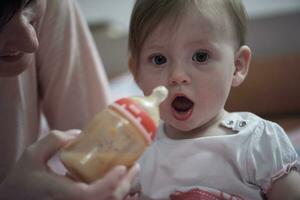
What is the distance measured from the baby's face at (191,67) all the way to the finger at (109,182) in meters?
0.25

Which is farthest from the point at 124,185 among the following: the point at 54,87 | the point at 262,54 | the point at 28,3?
the point at 262,54

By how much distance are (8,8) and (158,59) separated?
33 centimetres

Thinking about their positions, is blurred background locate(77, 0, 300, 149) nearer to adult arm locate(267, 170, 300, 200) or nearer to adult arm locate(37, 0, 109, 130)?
adult arm locate(37, 0, 109, 130)

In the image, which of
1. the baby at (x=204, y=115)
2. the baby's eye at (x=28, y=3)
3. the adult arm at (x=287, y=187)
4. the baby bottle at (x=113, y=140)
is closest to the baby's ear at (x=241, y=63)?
the baby at (x=204, y=115)

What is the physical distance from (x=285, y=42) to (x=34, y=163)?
227 centimetres

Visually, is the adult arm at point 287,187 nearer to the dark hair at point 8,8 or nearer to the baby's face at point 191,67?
the baby's face at point 191,67

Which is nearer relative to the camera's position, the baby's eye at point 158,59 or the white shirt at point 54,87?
the baby's eye at point 158,59

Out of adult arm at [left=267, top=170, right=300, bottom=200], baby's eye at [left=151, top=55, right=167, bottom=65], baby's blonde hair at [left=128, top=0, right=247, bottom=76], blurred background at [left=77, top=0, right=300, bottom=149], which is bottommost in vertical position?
blurred background at [left=77, top=0, right=300, bottom=149]

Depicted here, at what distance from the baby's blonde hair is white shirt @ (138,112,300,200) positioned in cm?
21

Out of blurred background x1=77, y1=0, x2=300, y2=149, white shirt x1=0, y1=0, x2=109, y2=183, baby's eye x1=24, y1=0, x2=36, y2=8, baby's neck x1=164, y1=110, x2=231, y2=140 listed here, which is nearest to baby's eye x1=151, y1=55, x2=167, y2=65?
baby's neck x1=164, y1=110, x2=231, y2=140

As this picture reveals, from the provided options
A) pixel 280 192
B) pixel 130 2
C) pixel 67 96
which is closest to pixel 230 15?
pixel 280 192

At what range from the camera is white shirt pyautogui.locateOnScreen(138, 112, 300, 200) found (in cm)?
82

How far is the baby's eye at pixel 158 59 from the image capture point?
0.88 m

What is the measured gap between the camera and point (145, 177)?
0.93 m
